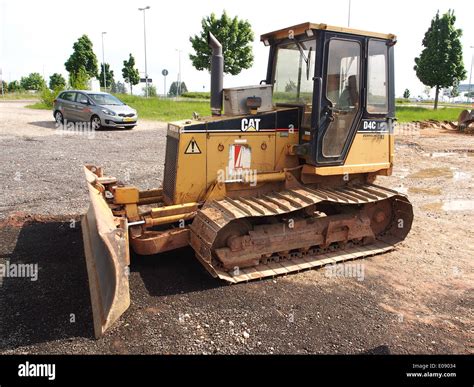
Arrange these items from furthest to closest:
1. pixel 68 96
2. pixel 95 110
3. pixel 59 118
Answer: pixel 59 118, pixel 68 96, pixel 95 110

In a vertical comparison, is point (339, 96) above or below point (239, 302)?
above

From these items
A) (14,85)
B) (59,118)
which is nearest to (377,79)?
(59,118)

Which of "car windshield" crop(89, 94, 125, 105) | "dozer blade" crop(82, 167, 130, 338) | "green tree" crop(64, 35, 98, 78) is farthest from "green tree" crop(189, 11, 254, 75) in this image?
"dozer blade" crop(82, 167, 130, 338)

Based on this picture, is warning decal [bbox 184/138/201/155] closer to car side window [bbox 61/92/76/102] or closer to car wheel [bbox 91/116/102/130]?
car wheel [bbox 91/116/102/130]

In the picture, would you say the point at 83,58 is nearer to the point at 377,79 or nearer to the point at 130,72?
the point at 130,72

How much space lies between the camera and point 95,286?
4621 mm

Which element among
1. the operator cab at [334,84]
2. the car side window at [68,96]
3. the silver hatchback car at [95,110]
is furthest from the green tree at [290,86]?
the car side window at [68,96]

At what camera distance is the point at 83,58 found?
41969mm

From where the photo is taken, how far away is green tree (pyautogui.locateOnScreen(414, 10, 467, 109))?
115 ft

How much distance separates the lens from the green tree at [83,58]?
4178 cm

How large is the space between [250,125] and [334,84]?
125 centimetres

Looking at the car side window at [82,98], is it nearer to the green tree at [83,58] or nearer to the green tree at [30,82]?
the green tree at [83,58]

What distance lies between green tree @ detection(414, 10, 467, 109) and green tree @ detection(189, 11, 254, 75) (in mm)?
15028

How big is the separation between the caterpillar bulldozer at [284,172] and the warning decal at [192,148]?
0.04 ft
